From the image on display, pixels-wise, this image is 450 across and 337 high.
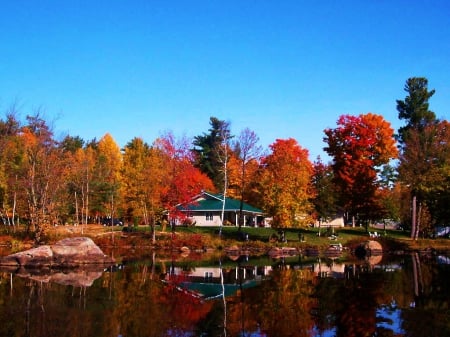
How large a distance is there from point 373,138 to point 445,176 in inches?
334

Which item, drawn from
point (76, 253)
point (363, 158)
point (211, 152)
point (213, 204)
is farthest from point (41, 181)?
point (211, 152)

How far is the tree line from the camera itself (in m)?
45.3

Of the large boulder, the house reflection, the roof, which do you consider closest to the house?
the roof

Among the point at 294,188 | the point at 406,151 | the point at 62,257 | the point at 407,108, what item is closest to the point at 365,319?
the point at 62,257

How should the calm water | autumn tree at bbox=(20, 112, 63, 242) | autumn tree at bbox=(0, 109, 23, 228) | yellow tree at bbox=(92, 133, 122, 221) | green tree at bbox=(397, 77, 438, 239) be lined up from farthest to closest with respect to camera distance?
yellow tree at bbox=(92, 133, 122, 221) < green tree at bbox=(397, 77, 438, 239) < autumn tree at bbox=(0, 109, 23, 228) < autumn tree at bbox=(20, 112, 63, 242) < the calm water

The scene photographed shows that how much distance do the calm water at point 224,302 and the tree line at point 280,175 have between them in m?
16.6

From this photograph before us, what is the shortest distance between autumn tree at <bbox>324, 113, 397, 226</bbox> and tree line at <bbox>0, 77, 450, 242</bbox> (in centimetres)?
11

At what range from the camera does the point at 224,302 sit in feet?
59.8

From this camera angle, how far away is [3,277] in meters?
24.5

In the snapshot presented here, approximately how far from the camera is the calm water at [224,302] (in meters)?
13.8

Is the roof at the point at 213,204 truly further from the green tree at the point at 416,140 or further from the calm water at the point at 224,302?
the calm water at the point at 224,302

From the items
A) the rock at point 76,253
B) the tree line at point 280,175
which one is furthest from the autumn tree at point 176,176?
the rock at point 76,253

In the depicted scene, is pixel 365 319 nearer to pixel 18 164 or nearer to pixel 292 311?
pixel 292 311

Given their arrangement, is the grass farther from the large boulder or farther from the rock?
the large boulder
